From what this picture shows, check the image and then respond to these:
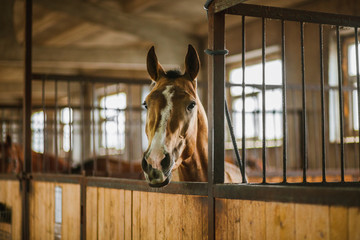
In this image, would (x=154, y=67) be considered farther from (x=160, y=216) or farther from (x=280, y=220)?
(x=280, y=220)

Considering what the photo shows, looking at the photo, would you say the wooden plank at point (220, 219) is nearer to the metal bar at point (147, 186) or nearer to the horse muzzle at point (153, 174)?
the metal bar at point (147, 186)

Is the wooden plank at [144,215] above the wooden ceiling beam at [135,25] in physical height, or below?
below

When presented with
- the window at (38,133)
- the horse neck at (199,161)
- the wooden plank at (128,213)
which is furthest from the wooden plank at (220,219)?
the window at (38,133)

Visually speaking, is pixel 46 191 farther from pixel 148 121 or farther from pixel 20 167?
pixel 20 167

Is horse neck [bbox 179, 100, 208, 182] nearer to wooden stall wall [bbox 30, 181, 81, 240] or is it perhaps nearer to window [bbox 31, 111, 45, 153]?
wooden stall wall [bbox 30, 181, 81, 240]

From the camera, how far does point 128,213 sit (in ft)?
7.76

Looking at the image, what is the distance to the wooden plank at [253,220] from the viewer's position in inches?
60.3

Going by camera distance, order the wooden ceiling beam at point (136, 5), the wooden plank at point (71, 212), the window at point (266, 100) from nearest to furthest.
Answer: the wooden plank at point (71, 212) < the window at point (266, 100) < the wooden ceiling beam at point (136, 5)

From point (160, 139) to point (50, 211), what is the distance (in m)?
1.85

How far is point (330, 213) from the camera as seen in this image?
1294 mm

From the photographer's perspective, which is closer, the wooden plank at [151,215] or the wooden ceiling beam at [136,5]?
the wooden plank at [151,215]

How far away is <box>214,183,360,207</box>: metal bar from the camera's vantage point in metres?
1.24

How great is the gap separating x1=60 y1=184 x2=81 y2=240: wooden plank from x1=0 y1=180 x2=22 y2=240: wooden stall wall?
0.88m

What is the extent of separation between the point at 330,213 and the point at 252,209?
1.08ft
